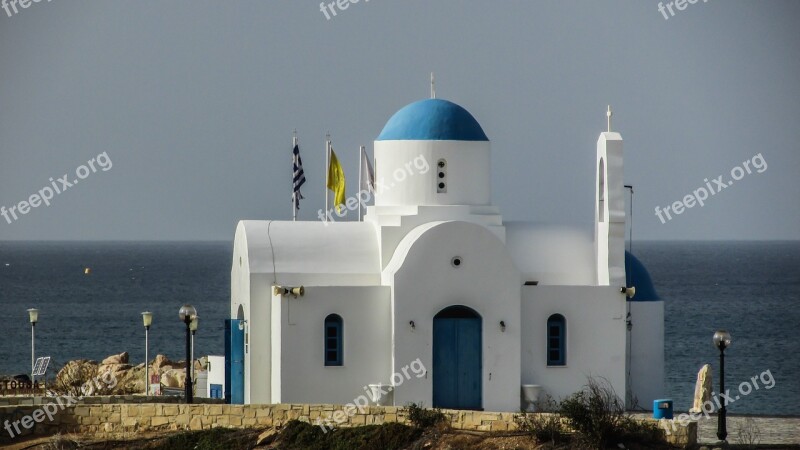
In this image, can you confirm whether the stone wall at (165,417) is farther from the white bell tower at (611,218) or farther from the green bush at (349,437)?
the white bell tower at (611,218)

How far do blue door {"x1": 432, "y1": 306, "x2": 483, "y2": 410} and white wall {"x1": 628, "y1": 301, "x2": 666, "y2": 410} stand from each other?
3.93 m

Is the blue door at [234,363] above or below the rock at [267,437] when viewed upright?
above

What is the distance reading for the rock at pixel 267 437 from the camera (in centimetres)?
3154

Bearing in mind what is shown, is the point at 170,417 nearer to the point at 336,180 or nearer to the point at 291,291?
the point at 291,291

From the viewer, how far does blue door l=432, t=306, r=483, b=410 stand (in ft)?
114

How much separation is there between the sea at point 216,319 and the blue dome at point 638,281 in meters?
9.19

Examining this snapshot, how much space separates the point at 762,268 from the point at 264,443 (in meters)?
138

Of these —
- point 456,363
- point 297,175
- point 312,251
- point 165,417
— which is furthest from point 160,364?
point 165,417

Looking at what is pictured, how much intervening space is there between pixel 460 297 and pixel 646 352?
15.8 feet

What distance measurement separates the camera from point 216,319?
93.5 m

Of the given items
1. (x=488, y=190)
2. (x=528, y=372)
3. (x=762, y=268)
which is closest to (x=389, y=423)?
(x=528, y=372)

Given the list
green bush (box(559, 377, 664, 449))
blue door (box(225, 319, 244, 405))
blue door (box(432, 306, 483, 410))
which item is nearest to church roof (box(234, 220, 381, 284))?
blue door (box(225, 319, 244, 405))

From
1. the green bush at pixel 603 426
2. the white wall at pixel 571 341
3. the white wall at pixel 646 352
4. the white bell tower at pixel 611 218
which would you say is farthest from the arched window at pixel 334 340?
the white wall at pixel 646 352

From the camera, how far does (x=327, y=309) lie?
34625mm
